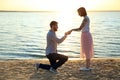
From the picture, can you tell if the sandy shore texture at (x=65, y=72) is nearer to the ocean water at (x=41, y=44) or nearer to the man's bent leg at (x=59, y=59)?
the man's bent leg at (x=59, y=59)

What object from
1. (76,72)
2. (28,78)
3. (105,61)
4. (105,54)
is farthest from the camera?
(105,54)

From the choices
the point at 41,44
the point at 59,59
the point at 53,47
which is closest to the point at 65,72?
the point at 59,59

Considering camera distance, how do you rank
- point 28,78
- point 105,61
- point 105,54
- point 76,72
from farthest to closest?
point 105,54, point 105,61, point 76,72, point 28,78

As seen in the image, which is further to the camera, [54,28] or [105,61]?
[105,61]

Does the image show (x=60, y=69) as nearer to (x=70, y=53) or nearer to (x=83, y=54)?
(x=83, y=54)

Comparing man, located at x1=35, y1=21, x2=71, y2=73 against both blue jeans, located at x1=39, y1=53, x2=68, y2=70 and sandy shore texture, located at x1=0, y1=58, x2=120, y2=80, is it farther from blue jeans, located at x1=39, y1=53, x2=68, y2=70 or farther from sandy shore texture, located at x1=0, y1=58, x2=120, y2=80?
sandy shore texture, located at x1=0, y1=58, x2=120, y2=80

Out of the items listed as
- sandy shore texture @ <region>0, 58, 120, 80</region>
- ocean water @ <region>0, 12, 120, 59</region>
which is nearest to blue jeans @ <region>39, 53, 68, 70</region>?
sandy shore texture @ <region>0, 58, 120, 80</region>

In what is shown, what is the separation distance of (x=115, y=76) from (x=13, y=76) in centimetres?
288

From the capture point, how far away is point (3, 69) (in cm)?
1155

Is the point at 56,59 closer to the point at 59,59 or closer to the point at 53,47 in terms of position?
the point at 59,59

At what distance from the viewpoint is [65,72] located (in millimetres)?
11023

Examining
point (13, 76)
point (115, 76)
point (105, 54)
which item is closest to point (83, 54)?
point (115, 76)

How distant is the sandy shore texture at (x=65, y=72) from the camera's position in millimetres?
10375

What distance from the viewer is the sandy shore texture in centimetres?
1038
